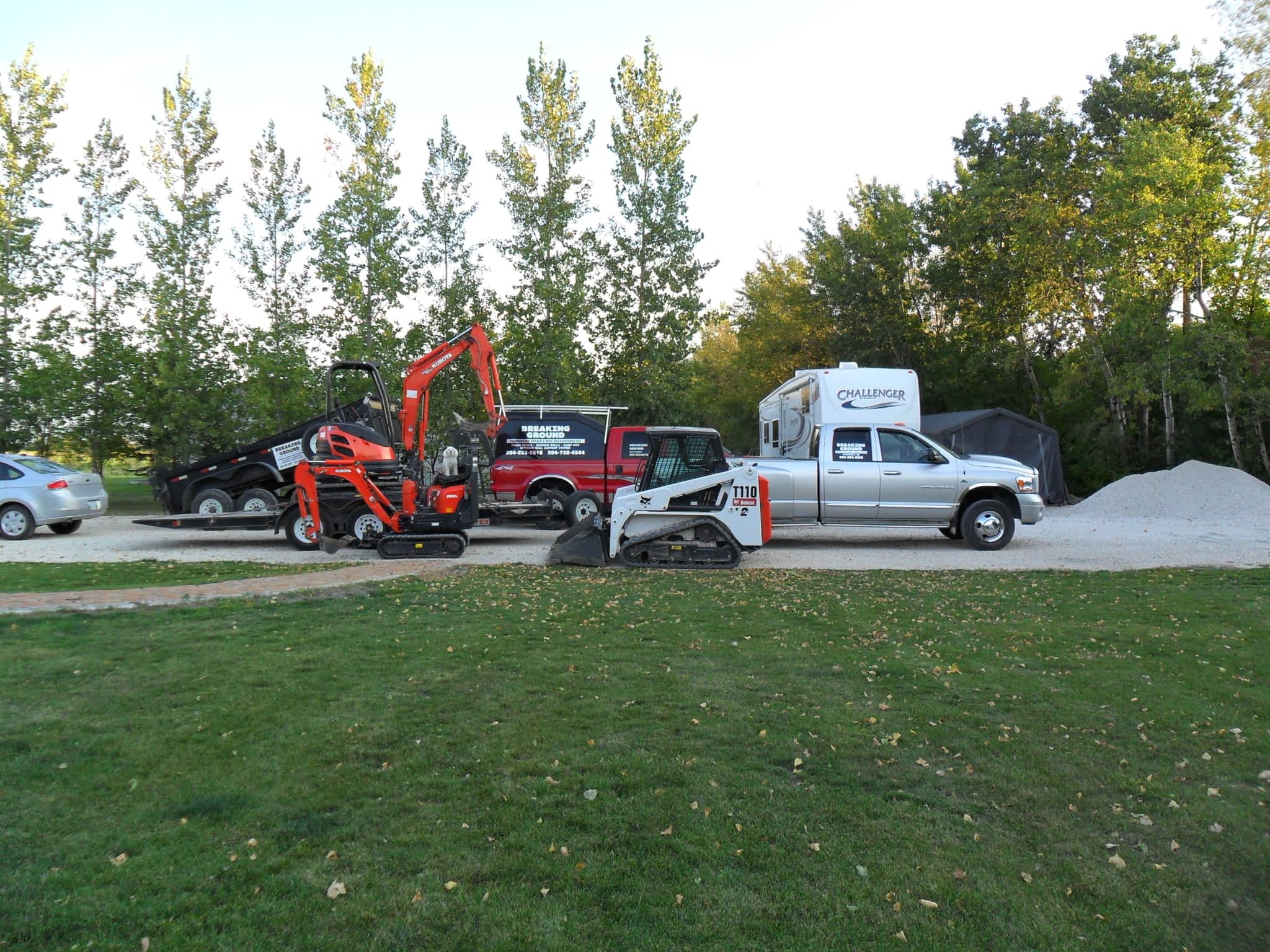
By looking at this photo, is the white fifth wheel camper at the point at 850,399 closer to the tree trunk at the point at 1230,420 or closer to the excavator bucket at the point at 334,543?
the excavator bucket at the point at 334,543

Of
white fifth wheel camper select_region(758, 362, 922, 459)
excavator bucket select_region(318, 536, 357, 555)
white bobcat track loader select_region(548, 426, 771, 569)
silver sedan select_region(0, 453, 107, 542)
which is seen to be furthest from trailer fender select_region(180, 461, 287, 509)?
white fifth wheel camper select_region(758, 362, 922, 459)

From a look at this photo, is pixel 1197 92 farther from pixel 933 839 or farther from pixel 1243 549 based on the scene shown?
pixel 933 839

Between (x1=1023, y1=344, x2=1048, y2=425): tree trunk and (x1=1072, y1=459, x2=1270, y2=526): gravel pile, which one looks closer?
(x1=1072, y1=459, x2=1270, y2=526): gravel pile

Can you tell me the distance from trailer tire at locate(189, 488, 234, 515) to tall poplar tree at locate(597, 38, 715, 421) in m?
13.3

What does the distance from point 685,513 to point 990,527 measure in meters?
5.45

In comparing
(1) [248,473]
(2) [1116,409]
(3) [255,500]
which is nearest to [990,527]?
(3) [255,500]

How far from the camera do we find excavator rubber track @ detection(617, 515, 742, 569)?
12203 millimetres

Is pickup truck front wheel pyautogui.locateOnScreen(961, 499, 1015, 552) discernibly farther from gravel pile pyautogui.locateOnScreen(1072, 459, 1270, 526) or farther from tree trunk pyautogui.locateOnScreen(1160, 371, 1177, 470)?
tree trunk pyautogui.locateOnScreen(1160, 371, 1177, 470)

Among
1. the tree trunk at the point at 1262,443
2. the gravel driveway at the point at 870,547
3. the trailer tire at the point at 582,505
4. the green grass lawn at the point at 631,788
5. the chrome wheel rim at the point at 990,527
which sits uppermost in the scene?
the tree trunk at the point at 1262,443

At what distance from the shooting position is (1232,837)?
360cm

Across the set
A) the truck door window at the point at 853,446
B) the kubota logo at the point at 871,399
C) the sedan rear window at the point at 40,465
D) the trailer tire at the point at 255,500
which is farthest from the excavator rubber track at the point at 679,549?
the sedan rear window at the point at 40,465

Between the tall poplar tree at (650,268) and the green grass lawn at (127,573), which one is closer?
the green grass lawn at (127,573)

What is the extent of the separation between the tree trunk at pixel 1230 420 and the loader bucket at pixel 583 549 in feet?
59.4

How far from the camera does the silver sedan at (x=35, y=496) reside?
1577 centimetres
